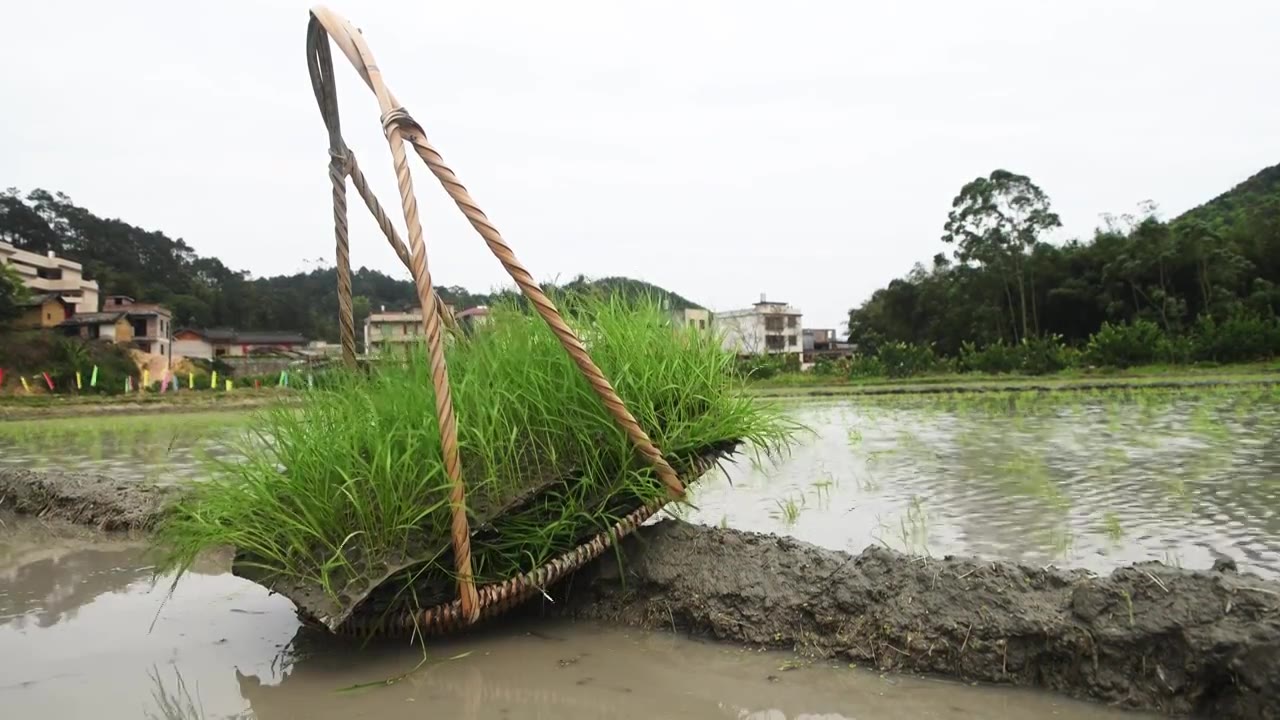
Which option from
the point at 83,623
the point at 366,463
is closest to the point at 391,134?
the point at 366,463

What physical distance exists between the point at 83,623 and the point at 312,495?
98 centimetres

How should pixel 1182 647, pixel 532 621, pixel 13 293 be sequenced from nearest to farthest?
pixel 1182 647 < pixel 532 621 < pixel 13 293

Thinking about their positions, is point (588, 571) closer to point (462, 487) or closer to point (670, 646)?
point (670, 646)

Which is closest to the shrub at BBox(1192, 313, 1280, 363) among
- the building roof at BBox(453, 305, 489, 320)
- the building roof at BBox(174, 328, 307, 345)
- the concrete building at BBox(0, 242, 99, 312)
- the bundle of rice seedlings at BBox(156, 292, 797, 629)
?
the bundle of rice seedlings at BBox(156, 292, 797, 629)

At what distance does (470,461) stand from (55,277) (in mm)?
48469

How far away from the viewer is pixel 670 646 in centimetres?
192

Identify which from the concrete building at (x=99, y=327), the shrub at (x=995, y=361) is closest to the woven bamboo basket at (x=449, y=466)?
the shrub at (x=995, y=361)

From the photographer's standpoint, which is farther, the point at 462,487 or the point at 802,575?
the point at 802,575

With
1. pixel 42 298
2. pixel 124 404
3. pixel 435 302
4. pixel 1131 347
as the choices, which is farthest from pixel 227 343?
pixel 435 302

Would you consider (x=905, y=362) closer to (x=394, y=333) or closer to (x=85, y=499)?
(x=85, y=499)

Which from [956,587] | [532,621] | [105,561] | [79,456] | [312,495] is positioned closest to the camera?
[956,587]

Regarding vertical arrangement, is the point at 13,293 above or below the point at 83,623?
above

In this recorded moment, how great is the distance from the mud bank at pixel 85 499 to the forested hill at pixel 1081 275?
25.1 meters

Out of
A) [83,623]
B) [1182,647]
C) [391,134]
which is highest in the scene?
[391,134]
